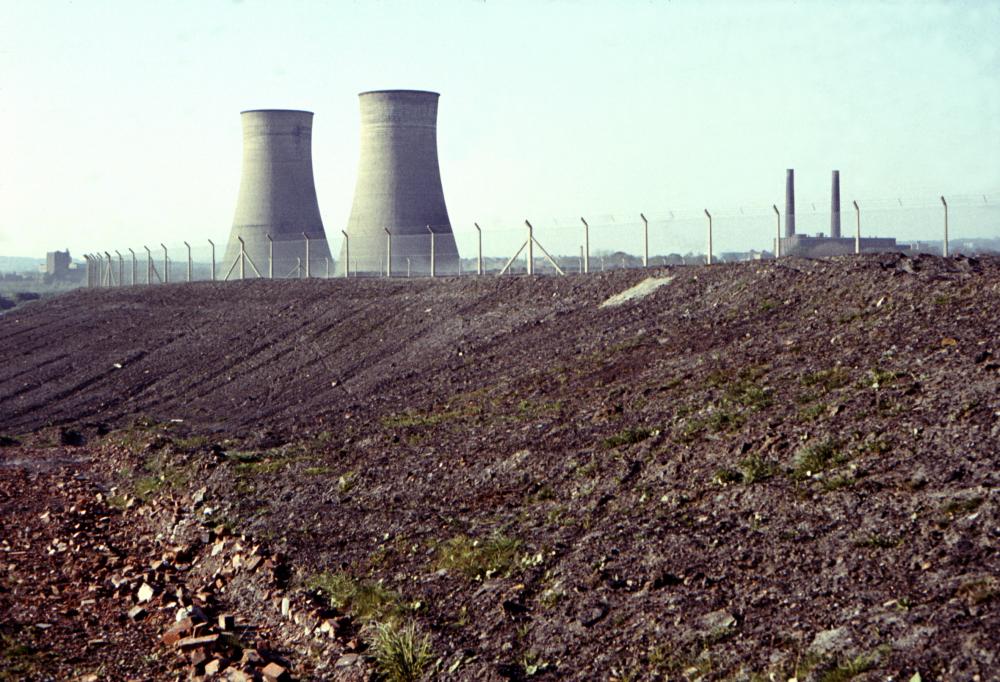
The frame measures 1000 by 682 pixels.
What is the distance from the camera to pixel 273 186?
35.8m

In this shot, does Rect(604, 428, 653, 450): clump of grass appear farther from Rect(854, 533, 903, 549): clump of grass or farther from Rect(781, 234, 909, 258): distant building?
Rect(781, 234, 909, 258): distant building

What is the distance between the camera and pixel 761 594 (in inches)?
212

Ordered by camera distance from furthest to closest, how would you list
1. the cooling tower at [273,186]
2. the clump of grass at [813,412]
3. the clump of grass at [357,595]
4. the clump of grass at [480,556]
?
the cooling tower at [273,186], the clump of grass at [813,412], the clump of grass at [480,556], the clump of grass at [357,595]

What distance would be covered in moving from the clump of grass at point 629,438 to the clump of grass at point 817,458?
1.42 m

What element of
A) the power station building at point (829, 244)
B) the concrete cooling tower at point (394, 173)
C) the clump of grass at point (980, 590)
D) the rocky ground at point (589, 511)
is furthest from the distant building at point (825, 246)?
the clump of grass at point (980, 590)

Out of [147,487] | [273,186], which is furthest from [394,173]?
[147,487]

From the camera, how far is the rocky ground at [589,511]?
5.25 metres

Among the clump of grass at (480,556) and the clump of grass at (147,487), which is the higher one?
the clump of grass at (480,556)

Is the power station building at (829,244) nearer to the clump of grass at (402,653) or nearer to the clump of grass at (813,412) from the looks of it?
the clump of grass at (813,412)

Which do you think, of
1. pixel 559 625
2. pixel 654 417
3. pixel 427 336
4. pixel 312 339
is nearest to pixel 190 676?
pixel 559 625

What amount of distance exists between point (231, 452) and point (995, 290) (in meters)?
7.10

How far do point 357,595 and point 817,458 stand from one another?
2.76 meters

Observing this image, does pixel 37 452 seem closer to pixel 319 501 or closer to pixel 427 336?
pixel 427 336

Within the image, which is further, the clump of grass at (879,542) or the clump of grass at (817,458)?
the clump of grass at (817,458)
